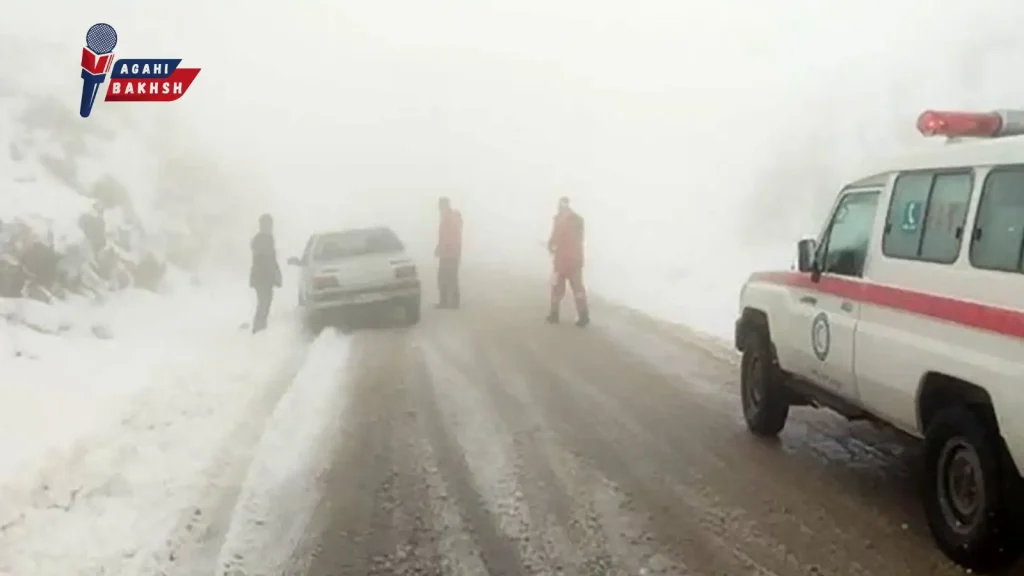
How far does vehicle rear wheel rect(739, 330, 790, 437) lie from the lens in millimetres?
7199

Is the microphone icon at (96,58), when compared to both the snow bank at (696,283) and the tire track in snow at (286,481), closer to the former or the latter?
the snow bank at (696,283)

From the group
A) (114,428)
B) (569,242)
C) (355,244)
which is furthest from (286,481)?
(355,244)

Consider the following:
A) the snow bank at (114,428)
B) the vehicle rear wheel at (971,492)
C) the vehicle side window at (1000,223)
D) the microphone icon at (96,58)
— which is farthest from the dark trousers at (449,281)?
the vehicle side window at (1000,223)

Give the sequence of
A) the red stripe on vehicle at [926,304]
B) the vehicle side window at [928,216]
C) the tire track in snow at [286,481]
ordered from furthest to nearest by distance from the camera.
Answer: the tire track in snow at [286,481] → the vehicle side window at [928,216] → the red stripe on vehicle at [926,304]

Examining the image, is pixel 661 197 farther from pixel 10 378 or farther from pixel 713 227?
pixel 10 378

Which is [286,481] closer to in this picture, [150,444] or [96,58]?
[150,444]

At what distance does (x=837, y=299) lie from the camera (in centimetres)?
609

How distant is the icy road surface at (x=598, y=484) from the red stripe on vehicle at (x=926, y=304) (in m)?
1.19

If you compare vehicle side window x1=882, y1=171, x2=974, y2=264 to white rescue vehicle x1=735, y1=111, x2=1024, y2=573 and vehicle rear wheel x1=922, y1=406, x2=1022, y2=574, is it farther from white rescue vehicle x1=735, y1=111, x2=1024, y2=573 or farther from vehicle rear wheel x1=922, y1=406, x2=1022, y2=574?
vehicle rear wheel x1=922, y1=406, x2=1022, y2=574

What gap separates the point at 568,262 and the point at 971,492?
973cm

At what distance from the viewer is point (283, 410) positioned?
28.0 feet

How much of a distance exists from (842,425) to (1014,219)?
350 centimetres

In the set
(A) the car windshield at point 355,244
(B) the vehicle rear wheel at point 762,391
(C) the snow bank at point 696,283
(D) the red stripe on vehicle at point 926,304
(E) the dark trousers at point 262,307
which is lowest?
(C) the snow bank at point 696,283

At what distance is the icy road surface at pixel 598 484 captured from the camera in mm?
4910
